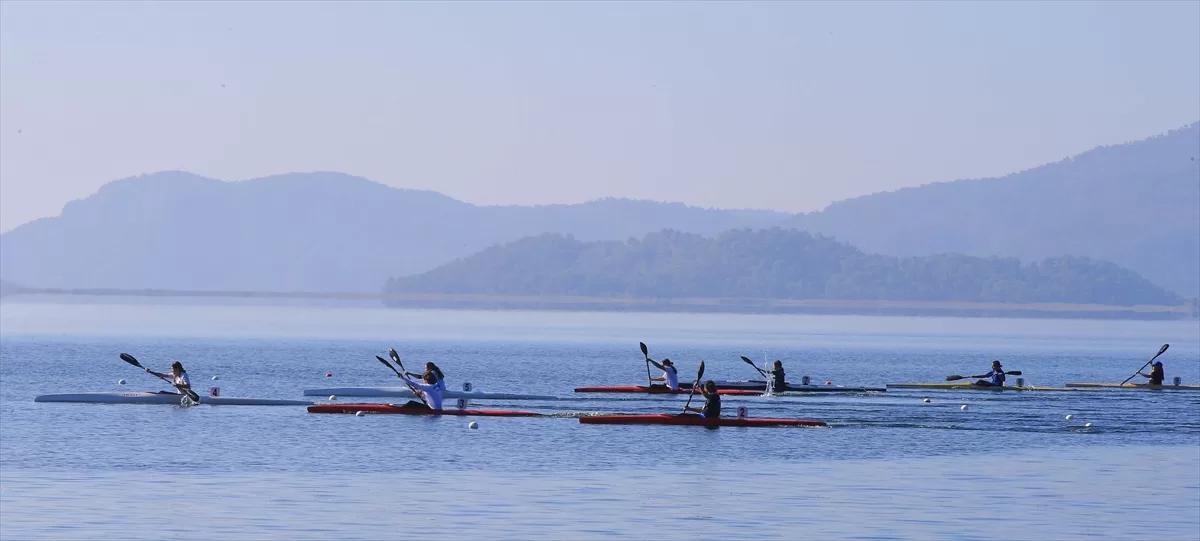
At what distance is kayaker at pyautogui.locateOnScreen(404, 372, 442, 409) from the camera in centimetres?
4503

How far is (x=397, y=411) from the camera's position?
45531mm

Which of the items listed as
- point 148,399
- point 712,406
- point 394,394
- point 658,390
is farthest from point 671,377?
point 148,399

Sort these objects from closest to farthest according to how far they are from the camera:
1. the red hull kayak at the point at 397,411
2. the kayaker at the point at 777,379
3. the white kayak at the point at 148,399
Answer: the red hull kayak at the point at 397,411, the white kayak at the point at 148,399, the kayaker at the point at 777,379

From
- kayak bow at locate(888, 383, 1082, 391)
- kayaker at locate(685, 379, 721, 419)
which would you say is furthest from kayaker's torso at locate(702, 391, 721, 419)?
kayak bow at locate(888, 383, 1082, 391)

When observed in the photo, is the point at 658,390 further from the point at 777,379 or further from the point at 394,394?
the point at 394,394

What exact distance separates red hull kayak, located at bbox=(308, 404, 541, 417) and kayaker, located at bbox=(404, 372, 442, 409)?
0.52 ft

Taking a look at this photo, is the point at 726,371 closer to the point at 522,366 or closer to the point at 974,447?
the point at 522,366

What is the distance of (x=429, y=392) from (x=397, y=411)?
1017 mm

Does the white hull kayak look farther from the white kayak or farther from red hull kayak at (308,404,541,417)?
red hull kayak at (308,404,541,417)

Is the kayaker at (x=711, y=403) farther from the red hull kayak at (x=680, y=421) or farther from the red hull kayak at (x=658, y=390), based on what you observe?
the red hull kayak at (x=658, y=390)

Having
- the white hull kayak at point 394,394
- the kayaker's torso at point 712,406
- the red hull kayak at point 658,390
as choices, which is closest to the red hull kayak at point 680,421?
the kayaker's torso at point 712,406

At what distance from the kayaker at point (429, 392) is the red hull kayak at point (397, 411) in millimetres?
158

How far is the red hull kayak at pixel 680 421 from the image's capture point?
43250 millimetres

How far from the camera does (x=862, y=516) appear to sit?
94.7 ft
